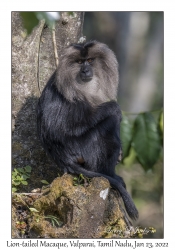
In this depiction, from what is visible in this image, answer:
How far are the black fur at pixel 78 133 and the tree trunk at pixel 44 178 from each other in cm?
40

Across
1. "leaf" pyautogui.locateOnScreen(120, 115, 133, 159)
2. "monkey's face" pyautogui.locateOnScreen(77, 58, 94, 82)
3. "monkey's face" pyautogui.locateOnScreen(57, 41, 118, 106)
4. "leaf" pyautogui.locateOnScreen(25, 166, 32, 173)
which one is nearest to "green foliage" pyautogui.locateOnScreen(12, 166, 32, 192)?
"leaf" pyautogui.locateOnScreen(25, 166, 32, 173)

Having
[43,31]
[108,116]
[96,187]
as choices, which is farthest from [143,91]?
[96,187]

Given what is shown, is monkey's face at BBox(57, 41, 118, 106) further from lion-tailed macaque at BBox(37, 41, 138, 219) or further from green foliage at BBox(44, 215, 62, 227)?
green foliage at BBox(44, 215, 62, 227)

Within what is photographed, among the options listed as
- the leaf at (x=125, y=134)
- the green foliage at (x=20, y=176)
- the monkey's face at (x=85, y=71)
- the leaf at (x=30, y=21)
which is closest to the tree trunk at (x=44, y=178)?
the green foliage at (x=20, y=176)

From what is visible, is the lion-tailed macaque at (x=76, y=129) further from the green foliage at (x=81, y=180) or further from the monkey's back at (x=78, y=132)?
the green foliage at (x=81, y=180)

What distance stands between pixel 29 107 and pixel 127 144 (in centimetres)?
124

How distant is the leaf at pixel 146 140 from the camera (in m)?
5.48

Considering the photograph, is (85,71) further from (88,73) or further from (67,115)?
(67,115)

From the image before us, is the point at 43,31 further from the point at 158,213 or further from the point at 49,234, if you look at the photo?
the point at 158,213

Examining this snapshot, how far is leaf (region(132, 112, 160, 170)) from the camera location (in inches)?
216

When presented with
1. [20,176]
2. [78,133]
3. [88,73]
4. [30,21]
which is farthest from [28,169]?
[30,21]

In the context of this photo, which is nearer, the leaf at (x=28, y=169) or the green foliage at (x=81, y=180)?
the green foliage at (x=81, y=180)

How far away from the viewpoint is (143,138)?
5.49 m

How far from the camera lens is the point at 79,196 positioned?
14.5 feet
